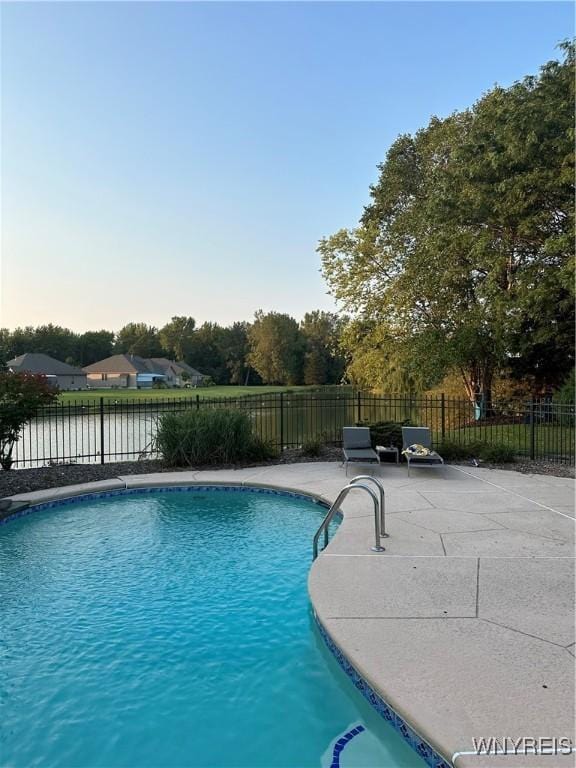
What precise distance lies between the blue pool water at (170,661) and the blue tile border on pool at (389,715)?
0.15ft

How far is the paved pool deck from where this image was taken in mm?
2383

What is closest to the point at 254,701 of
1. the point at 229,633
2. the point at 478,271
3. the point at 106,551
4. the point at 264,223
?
the point at 229,633

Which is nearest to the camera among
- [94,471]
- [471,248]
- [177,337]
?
[94,471]

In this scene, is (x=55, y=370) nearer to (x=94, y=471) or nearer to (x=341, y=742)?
(x=94, y=471)

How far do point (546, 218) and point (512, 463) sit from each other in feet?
25.2

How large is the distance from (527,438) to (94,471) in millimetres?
10409

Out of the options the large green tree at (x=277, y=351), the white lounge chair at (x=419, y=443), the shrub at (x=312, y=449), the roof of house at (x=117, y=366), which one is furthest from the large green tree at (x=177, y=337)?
the white lounge chair at (x=419, y=443)

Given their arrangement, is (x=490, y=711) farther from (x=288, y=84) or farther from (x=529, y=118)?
(x=529, y=118)

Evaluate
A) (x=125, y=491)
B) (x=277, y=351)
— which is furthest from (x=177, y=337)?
(x=125, y=491)

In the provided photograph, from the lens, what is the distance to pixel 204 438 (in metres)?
9.51

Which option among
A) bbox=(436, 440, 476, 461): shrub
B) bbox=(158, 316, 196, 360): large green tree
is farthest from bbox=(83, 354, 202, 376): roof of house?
bbox=(436, 440, 476, 461): shrub

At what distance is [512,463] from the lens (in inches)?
368

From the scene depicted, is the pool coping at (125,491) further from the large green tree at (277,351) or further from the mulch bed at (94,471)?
the large green tree at (277,351)

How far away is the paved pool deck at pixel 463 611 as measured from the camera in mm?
2383
